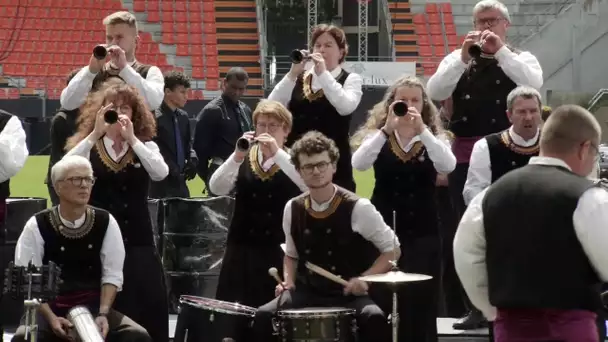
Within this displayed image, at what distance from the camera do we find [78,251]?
5918 mm

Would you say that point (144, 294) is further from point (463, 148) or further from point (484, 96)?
point (484, 96)

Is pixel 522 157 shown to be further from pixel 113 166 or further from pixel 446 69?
pixel 113 166

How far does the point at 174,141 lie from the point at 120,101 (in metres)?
2.10

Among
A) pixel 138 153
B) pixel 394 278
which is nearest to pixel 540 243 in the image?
pixel 394 278

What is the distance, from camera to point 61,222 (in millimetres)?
5898

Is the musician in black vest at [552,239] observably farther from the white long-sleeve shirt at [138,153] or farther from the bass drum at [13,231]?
the bass drum at [13,231]

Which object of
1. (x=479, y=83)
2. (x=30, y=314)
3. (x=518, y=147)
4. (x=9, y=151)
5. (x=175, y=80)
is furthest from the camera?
(x=175, y=80)

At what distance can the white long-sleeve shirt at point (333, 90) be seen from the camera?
22.3ft

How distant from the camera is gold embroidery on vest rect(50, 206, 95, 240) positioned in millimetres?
5887

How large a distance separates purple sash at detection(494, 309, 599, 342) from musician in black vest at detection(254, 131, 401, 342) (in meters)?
1.51

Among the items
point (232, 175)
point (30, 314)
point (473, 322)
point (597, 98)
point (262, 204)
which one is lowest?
point (473, 322)

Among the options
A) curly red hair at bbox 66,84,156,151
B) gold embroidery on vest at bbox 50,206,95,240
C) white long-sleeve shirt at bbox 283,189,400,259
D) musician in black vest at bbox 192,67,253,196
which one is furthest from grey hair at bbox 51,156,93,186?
musician in black vest at bbox 192,67,253,196

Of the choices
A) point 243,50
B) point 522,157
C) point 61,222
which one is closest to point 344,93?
point 522,157

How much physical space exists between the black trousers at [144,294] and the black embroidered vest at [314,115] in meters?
1.14
